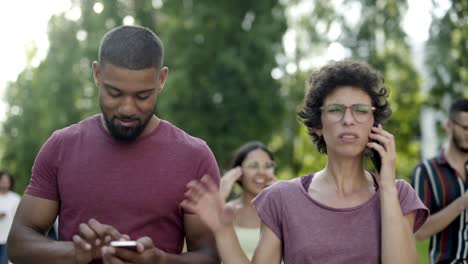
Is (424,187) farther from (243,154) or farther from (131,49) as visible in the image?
(131,49)

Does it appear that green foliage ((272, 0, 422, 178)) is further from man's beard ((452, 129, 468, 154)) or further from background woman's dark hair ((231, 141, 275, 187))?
man's beard ((452, 129, 468, 154))

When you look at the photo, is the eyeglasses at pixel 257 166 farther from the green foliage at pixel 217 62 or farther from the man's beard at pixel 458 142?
the green foliage at pixel 217 62

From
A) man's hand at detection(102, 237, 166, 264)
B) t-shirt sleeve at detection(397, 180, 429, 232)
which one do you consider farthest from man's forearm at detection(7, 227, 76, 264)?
t-shirt sleeve at detection(397, 180, 429, 232)

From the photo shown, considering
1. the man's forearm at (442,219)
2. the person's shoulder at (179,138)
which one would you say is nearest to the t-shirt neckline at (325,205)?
the person's shoulder at (179,138)

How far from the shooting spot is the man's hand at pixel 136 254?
384 centimetres

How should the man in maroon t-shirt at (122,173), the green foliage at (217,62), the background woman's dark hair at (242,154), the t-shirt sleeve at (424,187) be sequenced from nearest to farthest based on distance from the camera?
the man in maroon t-shirt at (122,173) → the t-shirt sleeve at (424,187) → the background woman's dark hair at (242,154) → the green foliage at (217,62)

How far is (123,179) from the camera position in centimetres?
428

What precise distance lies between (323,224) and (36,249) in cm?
140

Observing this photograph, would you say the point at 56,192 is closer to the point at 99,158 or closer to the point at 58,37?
the point at 99,158

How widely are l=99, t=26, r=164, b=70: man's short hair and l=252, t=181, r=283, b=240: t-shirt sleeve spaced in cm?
87

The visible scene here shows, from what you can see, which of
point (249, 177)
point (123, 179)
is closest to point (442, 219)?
point (249, 177)

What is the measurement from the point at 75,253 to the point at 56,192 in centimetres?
44

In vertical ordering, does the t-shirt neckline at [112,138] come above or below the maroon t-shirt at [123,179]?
above

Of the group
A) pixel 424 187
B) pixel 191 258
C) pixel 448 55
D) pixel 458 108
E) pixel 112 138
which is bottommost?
pixel 191 258
